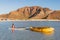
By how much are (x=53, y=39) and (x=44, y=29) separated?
16874mm

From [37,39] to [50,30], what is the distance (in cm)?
1659

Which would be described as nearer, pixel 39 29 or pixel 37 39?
pixel 37 39

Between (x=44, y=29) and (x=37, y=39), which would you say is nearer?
(x=37, y=39)

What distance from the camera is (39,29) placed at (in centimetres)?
5322

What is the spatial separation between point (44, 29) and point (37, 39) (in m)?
16.6

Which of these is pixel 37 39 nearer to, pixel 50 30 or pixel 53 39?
pixel 53 39

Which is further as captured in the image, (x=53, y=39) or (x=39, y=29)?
(x=39, y=29)

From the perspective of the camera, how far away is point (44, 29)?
51.9m

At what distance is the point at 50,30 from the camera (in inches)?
2032

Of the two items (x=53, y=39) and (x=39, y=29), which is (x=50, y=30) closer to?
(x=39, y=29)

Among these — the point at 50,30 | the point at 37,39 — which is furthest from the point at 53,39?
the point at 50,30

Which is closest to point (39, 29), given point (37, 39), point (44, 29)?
point (44, 29)

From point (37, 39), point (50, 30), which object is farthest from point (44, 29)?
point (37, 39)

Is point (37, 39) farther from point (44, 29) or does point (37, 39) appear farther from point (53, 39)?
point (44, 29)
